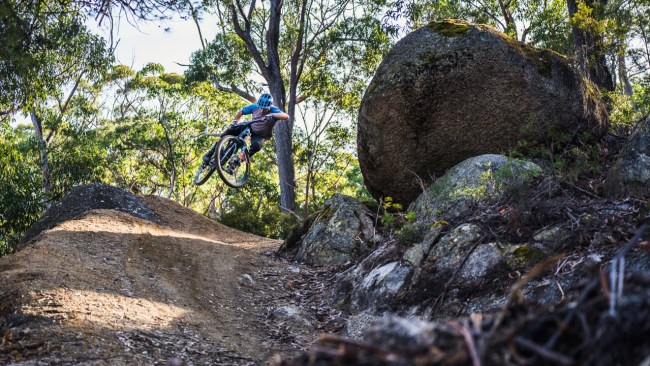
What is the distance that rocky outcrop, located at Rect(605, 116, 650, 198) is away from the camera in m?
7.52

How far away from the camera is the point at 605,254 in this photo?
5.72m

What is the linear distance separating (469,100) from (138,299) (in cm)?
692

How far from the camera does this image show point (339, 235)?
470 inches

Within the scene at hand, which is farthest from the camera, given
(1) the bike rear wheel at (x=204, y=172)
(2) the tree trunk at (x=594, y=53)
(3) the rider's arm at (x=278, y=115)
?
(2) the tree trunk at (x=594, y=53)

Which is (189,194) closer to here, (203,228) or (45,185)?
(45,185)

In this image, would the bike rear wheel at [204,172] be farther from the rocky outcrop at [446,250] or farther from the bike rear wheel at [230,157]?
the rocky outcrop at [446,250]

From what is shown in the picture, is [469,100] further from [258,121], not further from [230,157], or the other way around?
[230,157]

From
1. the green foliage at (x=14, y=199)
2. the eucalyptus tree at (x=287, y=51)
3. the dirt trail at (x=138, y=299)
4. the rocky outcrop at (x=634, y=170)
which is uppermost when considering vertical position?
the eucalyptus tree at (x=287, y=51)

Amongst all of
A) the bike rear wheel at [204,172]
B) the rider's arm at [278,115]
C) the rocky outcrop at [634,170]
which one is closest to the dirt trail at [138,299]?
the bike rear wheel at [204,172]

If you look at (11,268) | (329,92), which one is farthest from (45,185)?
(11,268)

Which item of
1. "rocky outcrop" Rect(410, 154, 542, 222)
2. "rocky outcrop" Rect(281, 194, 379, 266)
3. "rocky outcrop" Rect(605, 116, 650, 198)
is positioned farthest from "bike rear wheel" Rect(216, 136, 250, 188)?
"rocky outcrop" Rect(605, 116, 650, 198)

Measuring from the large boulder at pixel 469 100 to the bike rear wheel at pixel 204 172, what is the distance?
335 centimetres

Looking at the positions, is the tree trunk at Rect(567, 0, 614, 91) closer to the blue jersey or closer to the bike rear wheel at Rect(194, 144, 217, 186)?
the blue jersey

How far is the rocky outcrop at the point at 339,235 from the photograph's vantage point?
11.6 meters
